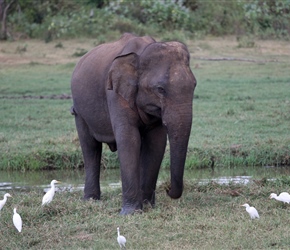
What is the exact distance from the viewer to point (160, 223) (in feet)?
24.4

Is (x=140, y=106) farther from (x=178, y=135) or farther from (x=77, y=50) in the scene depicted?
(x=77, y=50)

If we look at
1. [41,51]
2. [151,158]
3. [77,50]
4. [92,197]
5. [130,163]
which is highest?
[130,163]

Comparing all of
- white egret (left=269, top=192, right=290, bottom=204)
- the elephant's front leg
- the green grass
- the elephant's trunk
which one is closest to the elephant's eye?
the elephant's trunk

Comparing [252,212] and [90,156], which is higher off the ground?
[252,212]

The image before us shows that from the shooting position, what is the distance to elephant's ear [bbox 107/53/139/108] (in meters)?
8.12

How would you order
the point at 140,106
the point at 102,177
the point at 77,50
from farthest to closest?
the point at 77,50, the point at 102,177, the point at 140,106

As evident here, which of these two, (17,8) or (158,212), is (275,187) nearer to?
(158,212)

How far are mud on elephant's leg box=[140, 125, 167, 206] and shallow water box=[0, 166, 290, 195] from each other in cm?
187

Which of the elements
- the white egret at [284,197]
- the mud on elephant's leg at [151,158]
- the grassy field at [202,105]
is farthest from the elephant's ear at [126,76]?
the grassy field at [202,105]

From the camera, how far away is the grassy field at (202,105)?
12117mm

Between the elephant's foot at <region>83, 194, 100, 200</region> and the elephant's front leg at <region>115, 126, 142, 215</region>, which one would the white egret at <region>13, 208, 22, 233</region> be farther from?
the elephant's foot at <region>83, 194, 100, 200</region>

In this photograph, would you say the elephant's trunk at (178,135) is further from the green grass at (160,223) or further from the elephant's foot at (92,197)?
the elephant's foot at (92,197)

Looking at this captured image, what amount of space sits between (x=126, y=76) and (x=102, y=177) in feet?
11.6

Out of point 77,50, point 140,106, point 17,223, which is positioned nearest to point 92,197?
point 140,106
